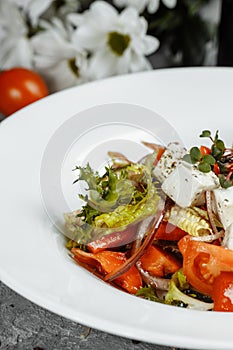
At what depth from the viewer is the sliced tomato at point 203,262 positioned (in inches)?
91.1

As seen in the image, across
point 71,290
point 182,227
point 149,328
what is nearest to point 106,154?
point 182,227

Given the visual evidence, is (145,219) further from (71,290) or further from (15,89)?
(15,89)

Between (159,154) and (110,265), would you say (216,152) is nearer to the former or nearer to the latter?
(159,154)

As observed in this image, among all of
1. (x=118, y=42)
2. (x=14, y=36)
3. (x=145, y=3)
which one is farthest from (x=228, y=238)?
(x=14, y=36)

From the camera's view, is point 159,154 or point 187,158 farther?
point 159,154

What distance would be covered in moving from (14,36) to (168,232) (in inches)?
82.5

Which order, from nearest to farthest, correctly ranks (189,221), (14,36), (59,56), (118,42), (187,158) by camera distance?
(189,221) → (187,158) → (118,42) → (59,56) → (14,36)

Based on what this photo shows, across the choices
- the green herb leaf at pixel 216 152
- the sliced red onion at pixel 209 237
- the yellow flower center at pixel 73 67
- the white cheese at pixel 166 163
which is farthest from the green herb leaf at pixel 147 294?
the yellow flower center at pixel 73 67

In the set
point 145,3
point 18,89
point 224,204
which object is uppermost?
point 145,3

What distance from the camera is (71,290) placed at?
7.06 feet

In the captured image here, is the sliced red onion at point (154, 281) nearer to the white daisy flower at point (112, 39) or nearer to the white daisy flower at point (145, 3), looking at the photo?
the white daisy flower at point (112, 39)

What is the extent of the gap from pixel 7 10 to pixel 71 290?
2.44 metres

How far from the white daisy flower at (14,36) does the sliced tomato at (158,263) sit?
2.01 meters

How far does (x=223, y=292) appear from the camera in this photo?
2262mm
